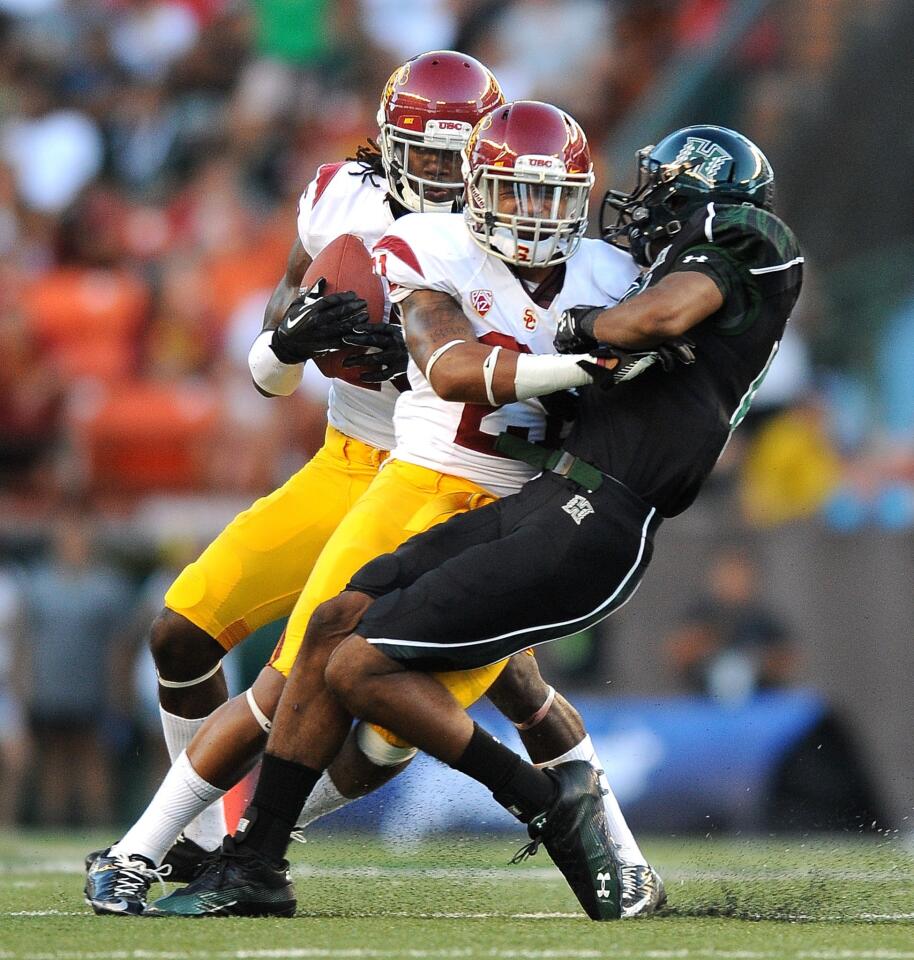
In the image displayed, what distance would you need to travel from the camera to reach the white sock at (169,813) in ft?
14.5

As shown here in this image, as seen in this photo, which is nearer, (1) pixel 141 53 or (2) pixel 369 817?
(2) pixel 369 817

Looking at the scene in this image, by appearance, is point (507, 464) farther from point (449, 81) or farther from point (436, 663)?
point (449, 81)

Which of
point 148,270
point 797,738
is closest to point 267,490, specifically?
point 148,270

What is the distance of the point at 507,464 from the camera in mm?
4445

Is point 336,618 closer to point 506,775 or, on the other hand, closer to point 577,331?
point 506,775

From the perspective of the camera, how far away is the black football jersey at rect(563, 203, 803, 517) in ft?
13.7

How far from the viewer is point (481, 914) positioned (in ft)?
15.1

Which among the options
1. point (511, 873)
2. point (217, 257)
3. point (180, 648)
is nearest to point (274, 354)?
point (180, 648)

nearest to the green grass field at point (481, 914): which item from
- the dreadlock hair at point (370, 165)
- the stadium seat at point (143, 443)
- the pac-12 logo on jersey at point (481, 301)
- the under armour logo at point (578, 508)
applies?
the under armour logo at point (578, 508)

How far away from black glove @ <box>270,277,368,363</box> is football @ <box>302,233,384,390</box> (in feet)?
0.18

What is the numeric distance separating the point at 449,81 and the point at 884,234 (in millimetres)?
5666

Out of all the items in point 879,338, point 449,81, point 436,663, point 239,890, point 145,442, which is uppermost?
point 449,81

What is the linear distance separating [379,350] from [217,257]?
221 inches

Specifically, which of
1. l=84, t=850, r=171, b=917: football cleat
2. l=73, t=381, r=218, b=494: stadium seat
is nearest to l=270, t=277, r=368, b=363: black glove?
l=84, t=850, r=171, b=917: football cleat
